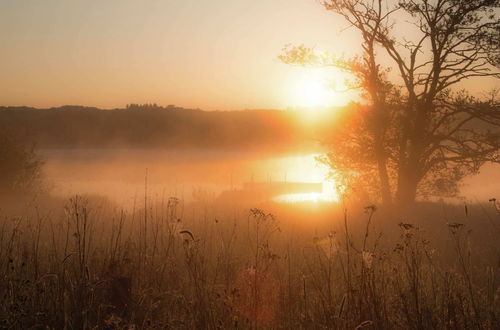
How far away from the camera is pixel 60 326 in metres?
5.16

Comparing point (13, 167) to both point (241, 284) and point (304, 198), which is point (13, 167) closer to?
point (304, 198)

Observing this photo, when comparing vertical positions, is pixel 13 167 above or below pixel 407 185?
above

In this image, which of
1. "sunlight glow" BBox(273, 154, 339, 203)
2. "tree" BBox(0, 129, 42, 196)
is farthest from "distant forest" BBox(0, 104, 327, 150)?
"tree" BBox(0, 129, 42, 196)

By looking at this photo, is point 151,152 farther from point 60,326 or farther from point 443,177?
point 60,326

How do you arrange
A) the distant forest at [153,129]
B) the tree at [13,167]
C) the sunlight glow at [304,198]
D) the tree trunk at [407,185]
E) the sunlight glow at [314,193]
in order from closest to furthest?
the tree trunk at [407,185]
the tree at [13,167]
the sunlight glow at [314,193]
the sunlight glow at [304,198]
the distant forest at [153,129]

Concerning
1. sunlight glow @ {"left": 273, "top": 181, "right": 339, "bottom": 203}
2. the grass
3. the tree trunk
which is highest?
the tree trunk

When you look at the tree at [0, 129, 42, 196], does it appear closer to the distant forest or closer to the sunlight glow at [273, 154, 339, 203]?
the sunlight glow at [273, 154, 339, 203]

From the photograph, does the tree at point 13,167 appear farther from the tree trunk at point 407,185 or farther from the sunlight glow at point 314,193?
the tree trunk at point 407,185

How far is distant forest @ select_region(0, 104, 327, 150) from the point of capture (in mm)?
115188

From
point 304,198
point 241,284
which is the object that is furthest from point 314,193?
point 241,284

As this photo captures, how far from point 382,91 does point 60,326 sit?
17514 millimetres

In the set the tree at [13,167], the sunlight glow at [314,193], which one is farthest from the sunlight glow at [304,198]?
the tree at [13,167]

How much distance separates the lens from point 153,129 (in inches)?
4978

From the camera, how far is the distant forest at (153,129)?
115 meters
